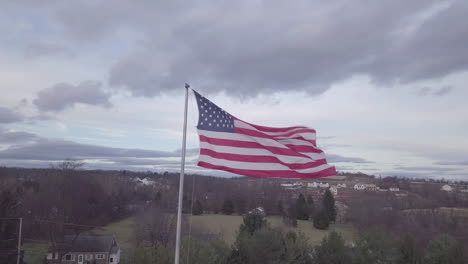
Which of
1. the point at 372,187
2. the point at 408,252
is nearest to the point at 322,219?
the point at 372,187

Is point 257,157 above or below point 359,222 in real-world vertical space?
above

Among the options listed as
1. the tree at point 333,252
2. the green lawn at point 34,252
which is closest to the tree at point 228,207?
the green lawn at point 34,252

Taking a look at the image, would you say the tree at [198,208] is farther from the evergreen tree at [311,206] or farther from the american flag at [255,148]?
the american flag at [255,148]

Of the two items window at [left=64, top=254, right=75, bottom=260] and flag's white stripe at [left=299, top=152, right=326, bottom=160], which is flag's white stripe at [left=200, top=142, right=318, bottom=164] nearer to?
flag's white stripe at [left=299, top=152, right=326, bottom=160]

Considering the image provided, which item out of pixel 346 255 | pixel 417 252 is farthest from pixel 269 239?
pixel 417 252

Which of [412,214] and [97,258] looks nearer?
[97,258]

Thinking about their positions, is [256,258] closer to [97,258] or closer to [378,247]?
[378,247]
